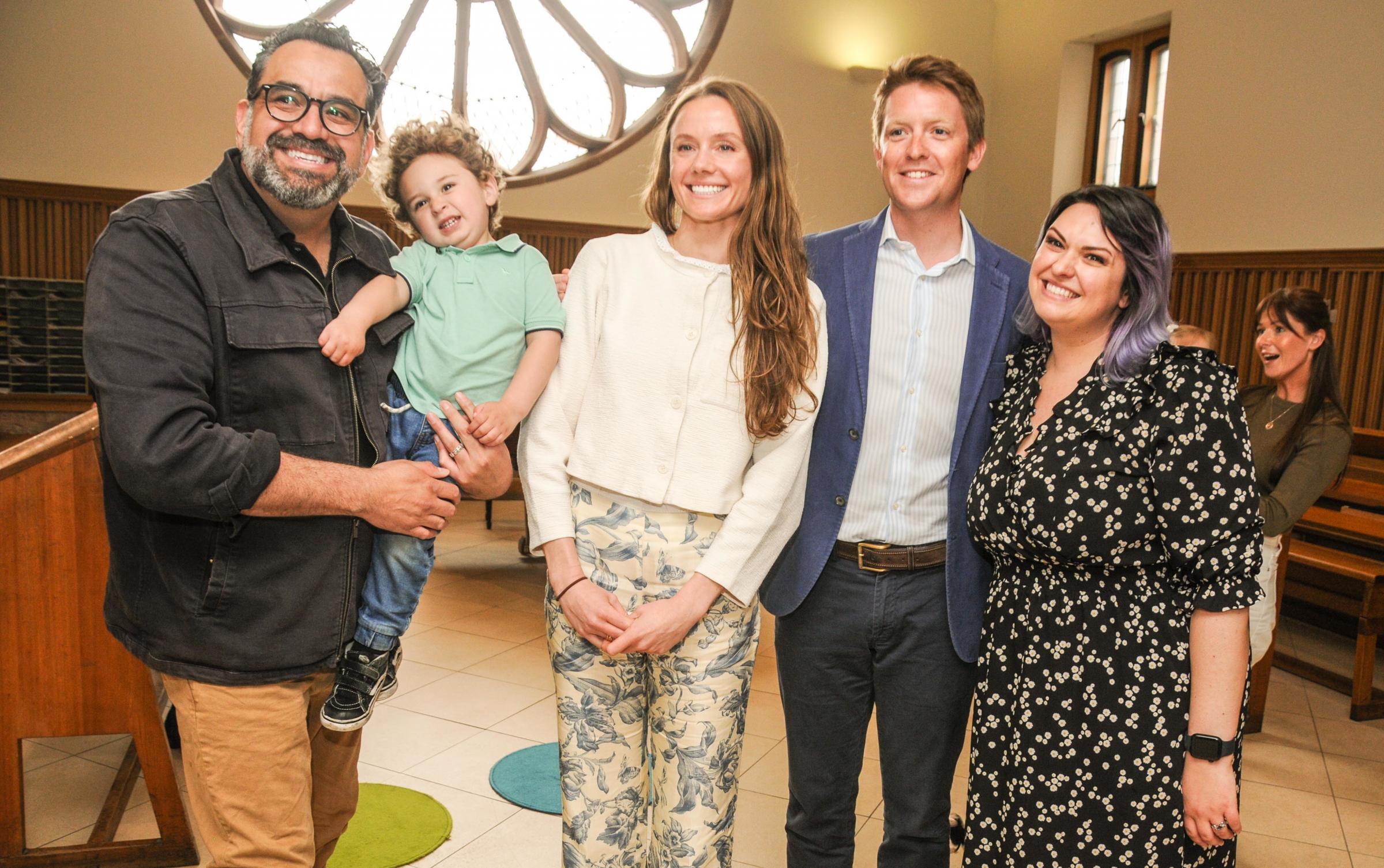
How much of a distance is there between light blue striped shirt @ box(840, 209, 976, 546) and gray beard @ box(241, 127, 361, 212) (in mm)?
1066

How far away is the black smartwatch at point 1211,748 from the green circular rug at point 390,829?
2.04m

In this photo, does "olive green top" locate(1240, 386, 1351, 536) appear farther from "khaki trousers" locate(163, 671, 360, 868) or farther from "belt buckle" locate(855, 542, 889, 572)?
"khaki trousers" locate(163, 671, 360, 868)

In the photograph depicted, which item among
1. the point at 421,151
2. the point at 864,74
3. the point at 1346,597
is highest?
the point at 864,74

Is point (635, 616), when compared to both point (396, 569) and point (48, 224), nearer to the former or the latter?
point (396, 569)

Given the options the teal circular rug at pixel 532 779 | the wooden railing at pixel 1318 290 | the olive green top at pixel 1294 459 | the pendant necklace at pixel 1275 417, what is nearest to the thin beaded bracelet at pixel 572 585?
the teal circular rug at pixel 532 779

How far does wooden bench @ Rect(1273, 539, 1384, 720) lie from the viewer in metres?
4.13

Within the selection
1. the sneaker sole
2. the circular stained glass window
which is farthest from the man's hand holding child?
the circular stained glass window

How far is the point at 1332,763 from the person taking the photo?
12.1 feet

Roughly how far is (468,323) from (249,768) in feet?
2.71

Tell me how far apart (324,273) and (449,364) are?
0.26 m

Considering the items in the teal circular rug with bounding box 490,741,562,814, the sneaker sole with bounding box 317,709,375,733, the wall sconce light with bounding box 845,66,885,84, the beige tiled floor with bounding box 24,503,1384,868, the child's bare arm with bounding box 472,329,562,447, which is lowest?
the beige tiled floor with bounding box 24,503,1384,868

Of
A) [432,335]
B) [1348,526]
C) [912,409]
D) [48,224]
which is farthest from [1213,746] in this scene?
[48,224]

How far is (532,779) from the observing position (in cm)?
321

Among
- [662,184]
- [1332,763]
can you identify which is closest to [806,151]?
[1332,763]
